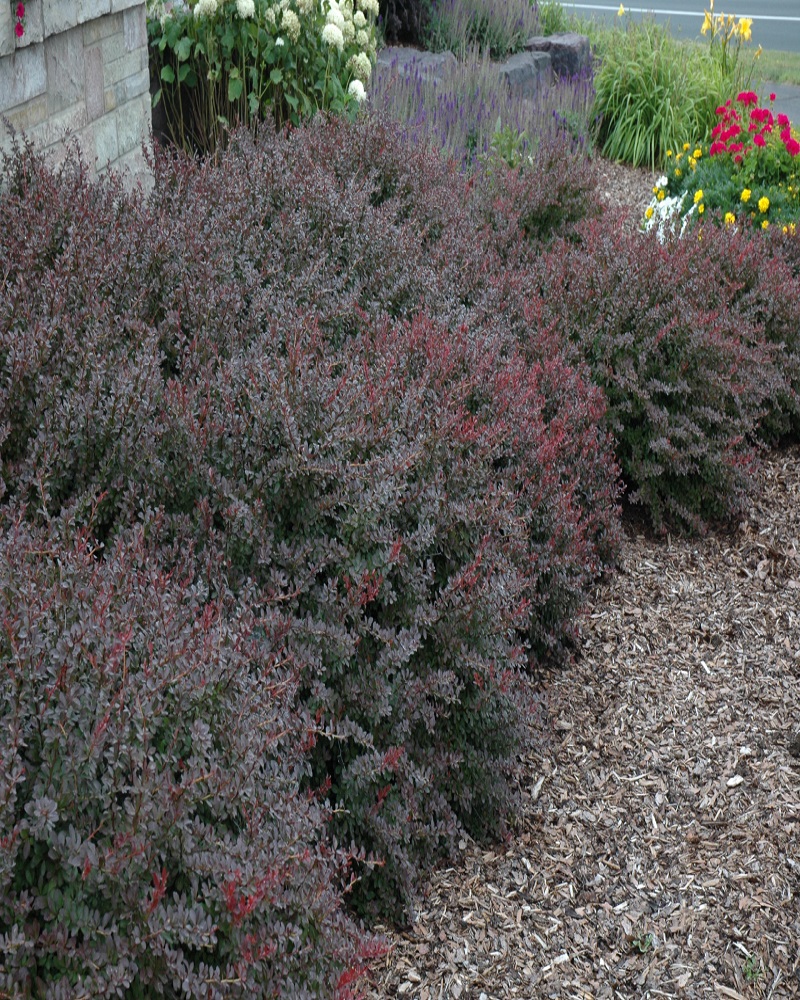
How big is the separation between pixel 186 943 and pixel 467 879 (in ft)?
3.84

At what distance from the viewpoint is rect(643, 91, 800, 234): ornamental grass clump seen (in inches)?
252

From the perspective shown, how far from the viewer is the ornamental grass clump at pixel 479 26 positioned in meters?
11.0

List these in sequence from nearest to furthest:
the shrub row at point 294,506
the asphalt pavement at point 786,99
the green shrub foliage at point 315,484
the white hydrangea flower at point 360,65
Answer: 1. the shrub row at point 294,506
2. the green shrub foliage at point 315,484
3. the white hydrangea flower at point 360,65
4. the asphalt pavement at point 786,99

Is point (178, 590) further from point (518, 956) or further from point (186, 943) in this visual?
point (518, 956)

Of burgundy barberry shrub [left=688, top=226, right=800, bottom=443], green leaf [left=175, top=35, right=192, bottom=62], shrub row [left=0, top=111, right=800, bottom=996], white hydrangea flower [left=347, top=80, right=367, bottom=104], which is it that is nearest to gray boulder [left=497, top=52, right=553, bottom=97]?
white hydrangea flower [left=347, top=80, right=367, bottom=104]

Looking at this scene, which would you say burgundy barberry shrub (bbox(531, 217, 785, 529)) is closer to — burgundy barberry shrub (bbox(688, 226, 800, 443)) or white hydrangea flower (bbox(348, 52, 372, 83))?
burgundy barberry shrub (bbox(688, 226, 800, 443))

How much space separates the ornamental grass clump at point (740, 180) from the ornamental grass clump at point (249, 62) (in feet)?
7.51

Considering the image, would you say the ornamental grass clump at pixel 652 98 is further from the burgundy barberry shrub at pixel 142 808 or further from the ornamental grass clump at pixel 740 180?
the burgundy barberry shrub at pixel 142 808

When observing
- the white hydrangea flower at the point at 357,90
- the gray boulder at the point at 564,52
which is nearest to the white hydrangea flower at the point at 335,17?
the white hydrangea flower at the point at 357,90

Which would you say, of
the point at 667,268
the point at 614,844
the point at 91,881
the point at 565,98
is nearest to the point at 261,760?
the point at 91,881

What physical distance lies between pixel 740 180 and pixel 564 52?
18.2ft

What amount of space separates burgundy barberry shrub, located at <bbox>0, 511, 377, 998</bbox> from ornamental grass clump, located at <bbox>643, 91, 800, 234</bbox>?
499 centimetres

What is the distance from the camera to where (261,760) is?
1.86 m

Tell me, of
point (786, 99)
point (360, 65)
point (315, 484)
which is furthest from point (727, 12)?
point (315, 484)
